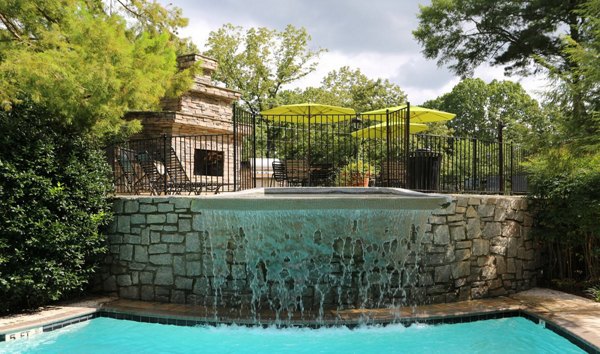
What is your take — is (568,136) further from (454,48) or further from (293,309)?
(454,48)

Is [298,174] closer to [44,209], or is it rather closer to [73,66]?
[73,66]

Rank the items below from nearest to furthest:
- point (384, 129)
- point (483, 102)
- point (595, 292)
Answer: point (595, 292)
point (384, 129)
point (483, 102)

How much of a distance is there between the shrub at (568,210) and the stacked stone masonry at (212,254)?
718 mm

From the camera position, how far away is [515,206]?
26.5 feet

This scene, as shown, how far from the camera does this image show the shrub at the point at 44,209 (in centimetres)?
636

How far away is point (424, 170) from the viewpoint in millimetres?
9156

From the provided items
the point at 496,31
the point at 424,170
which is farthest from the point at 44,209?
the point at 496,31

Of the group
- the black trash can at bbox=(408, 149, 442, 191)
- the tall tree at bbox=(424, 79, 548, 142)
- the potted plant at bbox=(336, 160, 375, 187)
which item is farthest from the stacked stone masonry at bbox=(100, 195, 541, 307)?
the tall tree at bbox=(424, 79, 548, 142)

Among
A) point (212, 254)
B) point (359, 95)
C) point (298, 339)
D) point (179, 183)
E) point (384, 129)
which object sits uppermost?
point (359, 95)

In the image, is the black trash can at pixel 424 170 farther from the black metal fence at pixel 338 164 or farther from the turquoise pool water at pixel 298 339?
the turquoise pool water at pixel 298 339

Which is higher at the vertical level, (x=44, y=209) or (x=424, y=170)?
(x=424, y=170)

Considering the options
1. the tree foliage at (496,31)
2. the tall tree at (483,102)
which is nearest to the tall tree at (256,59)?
the tree foliage at (496,31)

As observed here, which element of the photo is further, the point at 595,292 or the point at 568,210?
the point at 568,210

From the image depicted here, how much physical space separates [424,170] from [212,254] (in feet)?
15.4
